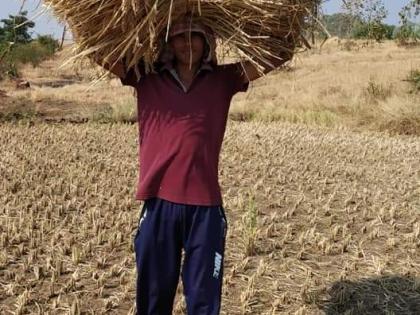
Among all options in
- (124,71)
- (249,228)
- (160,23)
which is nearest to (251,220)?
(249,228)

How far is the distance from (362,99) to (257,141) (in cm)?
540

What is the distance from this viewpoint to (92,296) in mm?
3607

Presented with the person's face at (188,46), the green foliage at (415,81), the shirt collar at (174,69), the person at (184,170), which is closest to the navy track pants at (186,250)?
the person at (184,170)

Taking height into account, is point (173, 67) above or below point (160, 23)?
below

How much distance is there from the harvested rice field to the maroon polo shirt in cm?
95

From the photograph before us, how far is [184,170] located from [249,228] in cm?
183

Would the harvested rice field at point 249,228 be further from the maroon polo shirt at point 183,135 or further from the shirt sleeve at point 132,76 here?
the shirt sleeve at point 132,76

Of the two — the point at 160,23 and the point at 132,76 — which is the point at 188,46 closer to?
the point at 160,23

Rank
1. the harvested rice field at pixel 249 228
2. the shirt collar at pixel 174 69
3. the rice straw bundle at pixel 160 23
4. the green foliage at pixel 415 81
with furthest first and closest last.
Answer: the green foliage at pixel 415 81, the harvested rice field at pixel 249 228, the shirt collar at pixel 174 69, the rice straw bundle at pixel 160 23

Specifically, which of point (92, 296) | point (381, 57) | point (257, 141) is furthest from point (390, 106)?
point (381, 57)

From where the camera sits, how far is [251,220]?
4523mm

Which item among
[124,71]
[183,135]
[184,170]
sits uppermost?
[124,71]

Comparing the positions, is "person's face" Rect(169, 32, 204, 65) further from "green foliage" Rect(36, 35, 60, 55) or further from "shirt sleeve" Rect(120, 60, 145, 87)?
"green foliage" Rect(36, 35, 60, 55)

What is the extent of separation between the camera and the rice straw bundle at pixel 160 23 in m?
2.67
